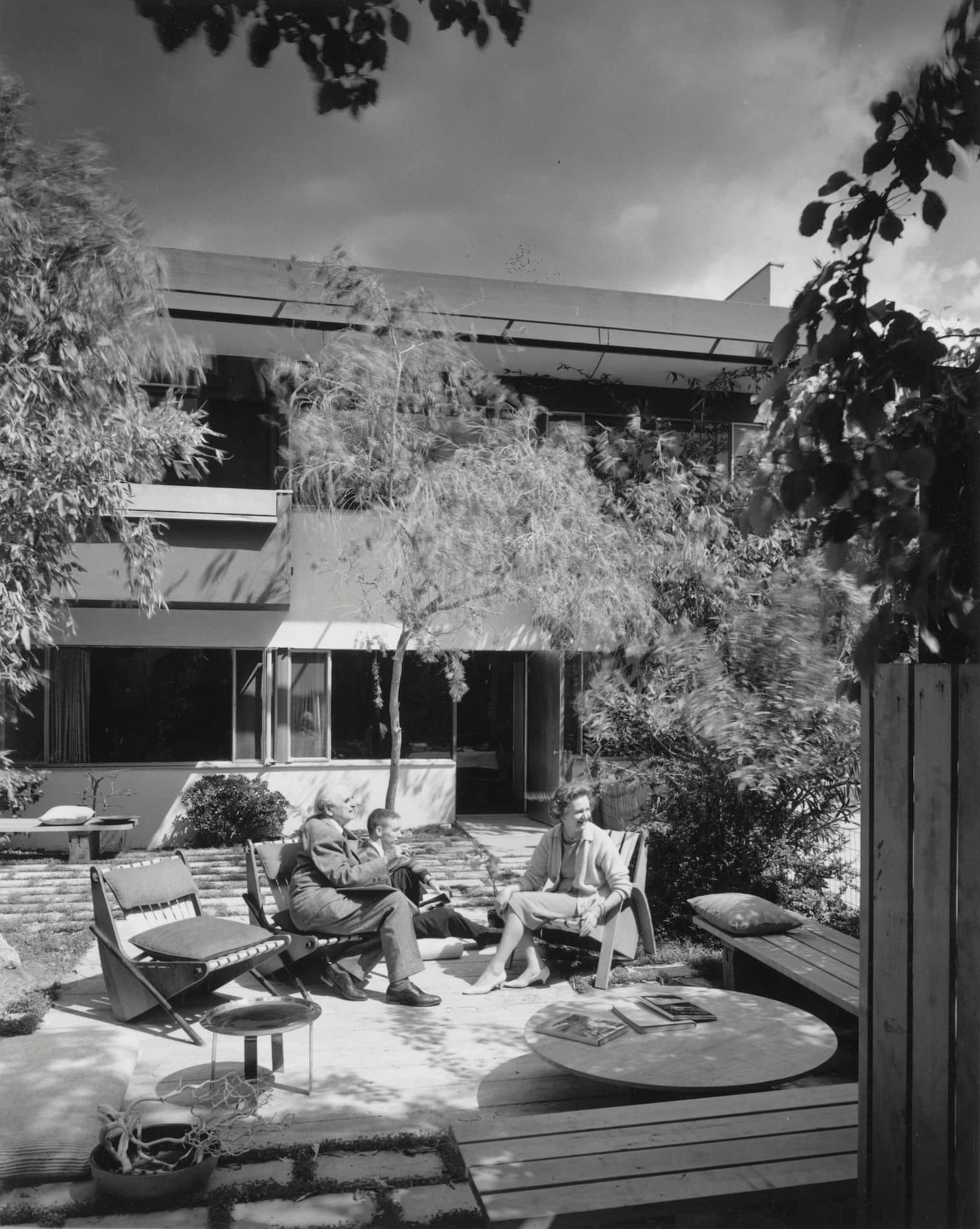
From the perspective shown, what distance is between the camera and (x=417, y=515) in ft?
34.3

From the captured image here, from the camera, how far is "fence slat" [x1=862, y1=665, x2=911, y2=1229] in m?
2.35

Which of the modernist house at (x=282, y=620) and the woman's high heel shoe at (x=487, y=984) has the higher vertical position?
the modernist house at (x=282, y=620)

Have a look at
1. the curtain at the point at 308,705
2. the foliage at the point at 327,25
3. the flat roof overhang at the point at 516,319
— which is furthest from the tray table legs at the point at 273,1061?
the curtain at the point at 308,705

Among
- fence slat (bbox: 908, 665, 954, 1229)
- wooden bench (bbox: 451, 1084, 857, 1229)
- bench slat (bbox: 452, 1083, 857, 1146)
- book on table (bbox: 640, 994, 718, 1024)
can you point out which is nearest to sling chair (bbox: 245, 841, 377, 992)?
book on table (bbox: 640, 994, 718, 1024)

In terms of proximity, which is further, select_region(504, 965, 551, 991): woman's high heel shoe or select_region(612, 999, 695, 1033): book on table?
select_region(504, 965, 551, 991): woman's high heel shoe

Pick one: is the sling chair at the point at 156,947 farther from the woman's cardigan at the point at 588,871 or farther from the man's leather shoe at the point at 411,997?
the woman's cardigan at the point at 588,871

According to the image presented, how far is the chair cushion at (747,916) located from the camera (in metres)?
5.80

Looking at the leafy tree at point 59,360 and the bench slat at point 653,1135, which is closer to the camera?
the bench slat at point 653,1135

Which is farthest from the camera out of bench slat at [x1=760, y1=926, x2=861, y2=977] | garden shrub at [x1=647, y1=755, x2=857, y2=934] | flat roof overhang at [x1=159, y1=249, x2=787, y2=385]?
flat roof overhang at [x1=159, y1=249, x2=787, y2=385]

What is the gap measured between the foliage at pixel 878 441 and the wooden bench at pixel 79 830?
952 cm

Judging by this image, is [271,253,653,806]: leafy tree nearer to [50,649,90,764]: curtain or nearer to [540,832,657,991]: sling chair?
[50,649,90,764]: curtain

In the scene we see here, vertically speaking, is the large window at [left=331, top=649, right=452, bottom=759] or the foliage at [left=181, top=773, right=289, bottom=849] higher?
the large window at [left=331, top=649, right=452, bottom=759]

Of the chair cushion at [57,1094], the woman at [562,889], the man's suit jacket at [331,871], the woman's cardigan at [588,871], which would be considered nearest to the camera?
the chair cushion at [57,1094]

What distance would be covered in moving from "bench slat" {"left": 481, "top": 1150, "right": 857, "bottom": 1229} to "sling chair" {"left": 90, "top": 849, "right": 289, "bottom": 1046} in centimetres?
289
